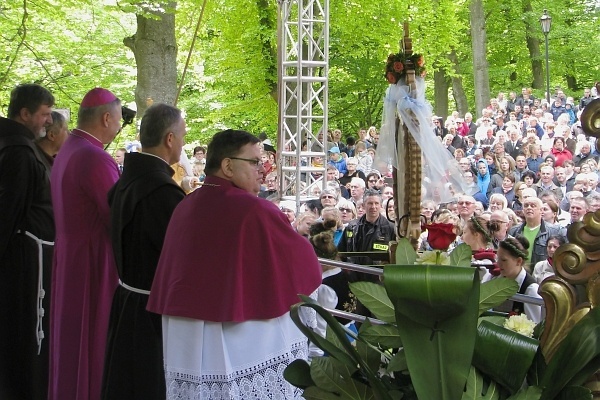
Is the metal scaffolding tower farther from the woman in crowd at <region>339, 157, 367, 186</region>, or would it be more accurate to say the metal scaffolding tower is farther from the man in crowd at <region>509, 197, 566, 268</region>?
the man in crowd at <region>509, 197, 566, 268</region>

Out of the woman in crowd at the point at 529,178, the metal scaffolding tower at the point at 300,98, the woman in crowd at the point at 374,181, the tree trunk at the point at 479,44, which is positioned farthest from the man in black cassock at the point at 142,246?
the tree trunk at the point at 479,44

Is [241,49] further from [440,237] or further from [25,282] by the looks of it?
[440,237]

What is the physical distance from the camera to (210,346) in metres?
3.67

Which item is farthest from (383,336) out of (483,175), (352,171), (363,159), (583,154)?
(363,159)

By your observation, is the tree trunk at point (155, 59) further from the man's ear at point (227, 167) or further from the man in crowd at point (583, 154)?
the man's ear at point (227, 167)

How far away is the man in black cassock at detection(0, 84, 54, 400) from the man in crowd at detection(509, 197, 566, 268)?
490cm

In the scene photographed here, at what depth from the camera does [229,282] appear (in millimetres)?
3598

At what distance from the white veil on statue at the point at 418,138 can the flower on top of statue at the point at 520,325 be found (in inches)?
192

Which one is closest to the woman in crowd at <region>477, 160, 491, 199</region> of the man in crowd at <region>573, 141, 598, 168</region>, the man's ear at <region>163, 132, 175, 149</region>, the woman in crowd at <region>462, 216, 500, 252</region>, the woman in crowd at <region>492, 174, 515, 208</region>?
the woman in crowd at <region>492, 174, 515, 208</region>

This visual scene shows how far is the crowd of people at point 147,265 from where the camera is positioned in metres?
3.65

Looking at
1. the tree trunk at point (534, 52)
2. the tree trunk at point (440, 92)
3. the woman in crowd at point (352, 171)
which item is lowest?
the woman in crowd at point (352, 171)

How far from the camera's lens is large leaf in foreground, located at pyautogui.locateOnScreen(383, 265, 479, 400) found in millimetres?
1551

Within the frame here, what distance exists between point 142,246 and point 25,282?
5.22 feet

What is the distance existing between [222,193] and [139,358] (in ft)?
3.91
